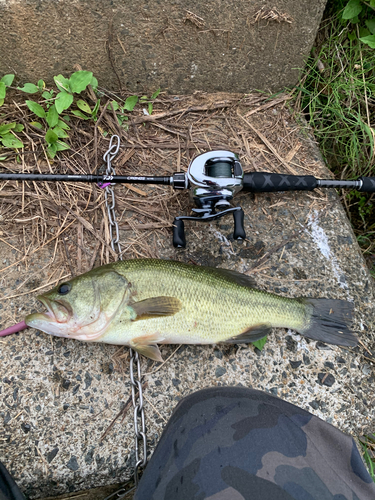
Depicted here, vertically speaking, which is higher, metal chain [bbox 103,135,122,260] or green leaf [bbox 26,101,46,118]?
green leaf [bbox 26,101,46,118]

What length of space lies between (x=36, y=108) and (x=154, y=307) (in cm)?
201

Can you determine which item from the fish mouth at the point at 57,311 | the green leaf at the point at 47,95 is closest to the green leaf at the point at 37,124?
the green leaf at the point at 47,95

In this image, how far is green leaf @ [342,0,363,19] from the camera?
10.1ft

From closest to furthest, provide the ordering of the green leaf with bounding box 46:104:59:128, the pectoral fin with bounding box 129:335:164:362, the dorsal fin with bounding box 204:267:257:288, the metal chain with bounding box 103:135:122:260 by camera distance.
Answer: the pectoral fin with bounding box 129:335:164:362 < the dorsal fin with bounding box 204:267:257:288 < the metal chain with bounding box 103:135:122:260 < the green leaf with bounding box 46:104:59:128

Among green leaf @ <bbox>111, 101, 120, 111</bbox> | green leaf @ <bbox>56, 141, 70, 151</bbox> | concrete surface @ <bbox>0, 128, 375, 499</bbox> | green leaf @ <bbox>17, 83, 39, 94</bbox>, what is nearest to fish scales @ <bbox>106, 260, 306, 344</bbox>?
concrete surface @ <bbox>0, 128, 375, 499</bbox>

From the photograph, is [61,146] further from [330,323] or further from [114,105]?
[330,323]

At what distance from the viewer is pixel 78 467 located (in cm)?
223

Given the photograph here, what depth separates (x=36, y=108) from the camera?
9.02ft

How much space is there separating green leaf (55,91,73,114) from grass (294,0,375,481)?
2325mm

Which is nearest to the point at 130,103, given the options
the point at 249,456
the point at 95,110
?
the point at 95,110

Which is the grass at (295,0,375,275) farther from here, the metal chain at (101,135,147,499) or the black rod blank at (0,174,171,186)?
the metal chain at (101,135,147,499)

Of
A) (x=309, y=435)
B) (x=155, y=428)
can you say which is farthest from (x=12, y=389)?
(x=309, y=435)

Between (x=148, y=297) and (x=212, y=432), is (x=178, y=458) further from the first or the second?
(x=148, y=297)

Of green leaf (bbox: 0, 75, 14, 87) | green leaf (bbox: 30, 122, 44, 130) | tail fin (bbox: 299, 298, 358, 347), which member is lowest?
tail fin (bbox: 299, 298, 358, 347)
